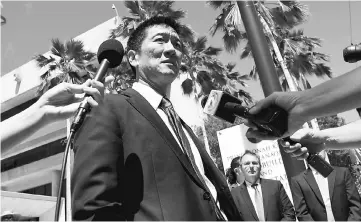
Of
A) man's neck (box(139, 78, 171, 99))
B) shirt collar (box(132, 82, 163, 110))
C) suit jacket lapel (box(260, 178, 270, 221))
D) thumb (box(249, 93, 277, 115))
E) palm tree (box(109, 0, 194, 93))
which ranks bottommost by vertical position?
suit jacket lapel (box(260, 178, 270, 221))

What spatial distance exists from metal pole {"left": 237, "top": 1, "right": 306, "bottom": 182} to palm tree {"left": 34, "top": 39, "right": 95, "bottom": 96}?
9.70m

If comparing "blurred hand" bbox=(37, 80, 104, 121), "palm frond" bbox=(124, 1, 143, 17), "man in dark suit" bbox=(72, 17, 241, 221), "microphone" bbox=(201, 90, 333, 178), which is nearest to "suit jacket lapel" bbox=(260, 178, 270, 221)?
"microphone" bbox=(201, 90, 333, 178)

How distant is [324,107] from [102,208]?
1.07 metres

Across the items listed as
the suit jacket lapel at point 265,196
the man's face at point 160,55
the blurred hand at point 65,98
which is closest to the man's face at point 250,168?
the suit jacket lapel at point 265,196

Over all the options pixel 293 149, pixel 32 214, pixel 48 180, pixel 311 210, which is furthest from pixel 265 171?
pixel 48 180

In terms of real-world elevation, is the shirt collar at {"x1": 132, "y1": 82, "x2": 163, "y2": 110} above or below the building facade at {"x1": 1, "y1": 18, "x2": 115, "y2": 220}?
below

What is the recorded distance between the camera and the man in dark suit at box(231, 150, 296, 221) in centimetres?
484

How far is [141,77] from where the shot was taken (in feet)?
8.59

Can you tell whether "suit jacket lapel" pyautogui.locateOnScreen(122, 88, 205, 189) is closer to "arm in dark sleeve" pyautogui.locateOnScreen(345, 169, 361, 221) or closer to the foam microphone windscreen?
the foam microphone windscreen

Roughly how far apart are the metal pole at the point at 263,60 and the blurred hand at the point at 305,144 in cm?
303

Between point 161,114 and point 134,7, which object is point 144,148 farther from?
point 134,7

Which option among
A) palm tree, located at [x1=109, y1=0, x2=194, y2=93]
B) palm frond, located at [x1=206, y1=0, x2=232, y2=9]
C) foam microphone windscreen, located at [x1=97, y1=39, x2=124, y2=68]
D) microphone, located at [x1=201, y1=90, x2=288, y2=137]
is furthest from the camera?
palm tree, located at [x1=109, y1=0, x2=194, y2=93]

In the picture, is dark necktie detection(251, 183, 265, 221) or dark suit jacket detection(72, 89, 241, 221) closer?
dark suit jacket detection(72, 89, 241, 221)

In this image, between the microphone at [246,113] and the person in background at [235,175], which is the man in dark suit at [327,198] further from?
the microphone at [246,113]
